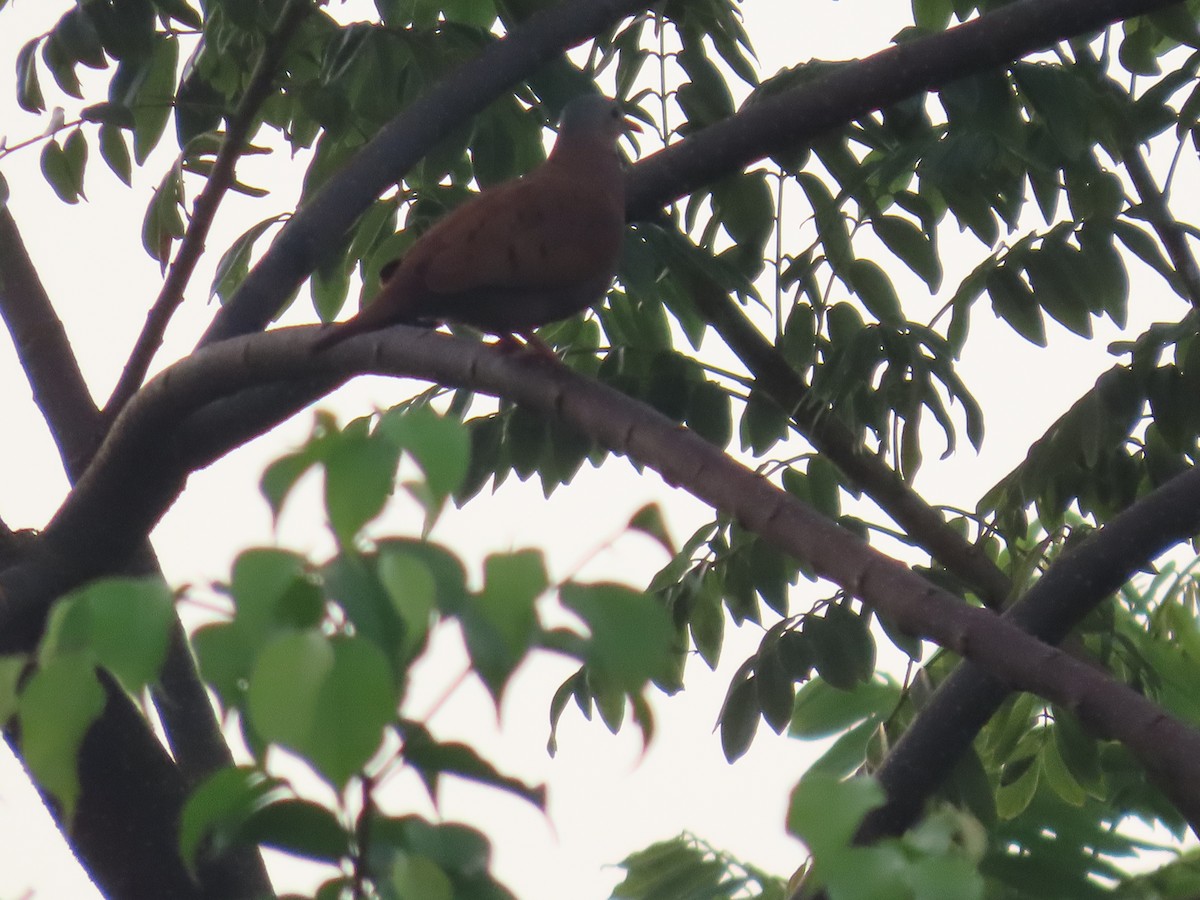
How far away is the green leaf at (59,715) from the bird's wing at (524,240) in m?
1.52

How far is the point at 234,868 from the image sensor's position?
2590 mm

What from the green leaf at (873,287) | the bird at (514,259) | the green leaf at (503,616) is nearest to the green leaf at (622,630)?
the green leaf at (503,616)

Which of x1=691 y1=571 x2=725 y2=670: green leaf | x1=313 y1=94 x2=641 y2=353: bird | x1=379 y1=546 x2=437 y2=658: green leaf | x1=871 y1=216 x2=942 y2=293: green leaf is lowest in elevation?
x1=379 y1=546 x2=437 y2=658: green leaf

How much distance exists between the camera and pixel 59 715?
86 cm

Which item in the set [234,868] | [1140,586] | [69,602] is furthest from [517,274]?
[1140,586]

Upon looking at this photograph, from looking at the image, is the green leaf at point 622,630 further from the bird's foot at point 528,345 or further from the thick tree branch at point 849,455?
the thick tree branch at point 849,455

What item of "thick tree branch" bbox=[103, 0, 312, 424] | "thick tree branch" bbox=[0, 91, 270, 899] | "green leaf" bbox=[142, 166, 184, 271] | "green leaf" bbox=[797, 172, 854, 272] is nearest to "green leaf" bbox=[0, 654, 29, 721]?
"thick tree branch" bbox=[0, 91, 270, 899]

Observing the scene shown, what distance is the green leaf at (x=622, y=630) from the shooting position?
34.7 inches

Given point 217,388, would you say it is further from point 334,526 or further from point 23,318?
point 334,526

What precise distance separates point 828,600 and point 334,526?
6.50 feet

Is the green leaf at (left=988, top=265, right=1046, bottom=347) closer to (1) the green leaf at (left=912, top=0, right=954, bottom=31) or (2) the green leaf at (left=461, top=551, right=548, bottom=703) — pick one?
(1) the green leaf at (left=912, top=0, right=954, bottom=31)

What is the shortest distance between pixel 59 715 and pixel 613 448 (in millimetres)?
1054

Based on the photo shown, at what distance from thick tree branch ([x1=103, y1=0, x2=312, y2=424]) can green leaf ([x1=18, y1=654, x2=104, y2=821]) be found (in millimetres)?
1958

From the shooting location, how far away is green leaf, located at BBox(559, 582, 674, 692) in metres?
0.88
